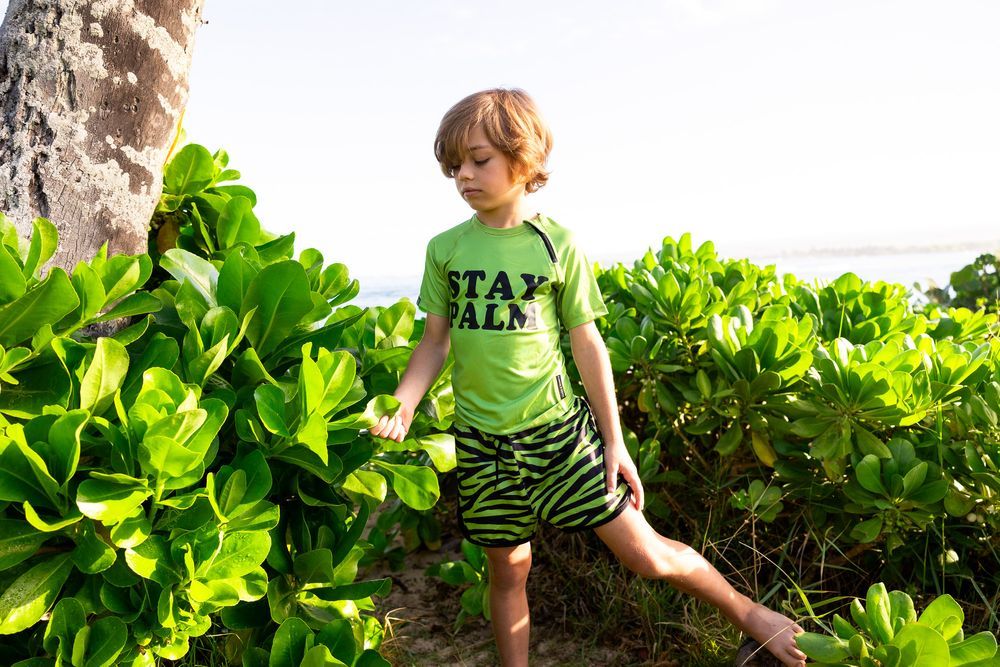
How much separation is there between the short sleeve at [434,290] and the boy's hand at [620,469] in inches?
20.7

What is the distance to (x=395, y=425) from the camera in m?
1.78

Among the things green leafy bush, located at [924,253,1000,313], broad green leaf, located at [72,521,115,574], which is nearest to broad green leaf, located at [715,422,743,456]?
broad green leaf, located at [72,521,115,574]

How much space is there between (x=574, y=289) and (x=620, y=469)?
0.45m

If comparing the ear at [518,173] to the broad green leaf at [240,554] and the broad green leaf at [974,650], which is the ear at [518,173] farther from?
the broad green leaf at [974,650]

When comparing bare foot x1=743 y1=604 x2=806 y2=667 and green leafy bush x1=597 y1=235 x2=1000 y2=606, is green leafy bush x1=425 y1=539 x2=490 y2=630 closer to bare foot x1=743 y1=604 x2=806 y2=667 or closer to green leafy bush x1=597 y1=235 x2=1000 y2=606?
green leafy bush x1=597 y1=235 x2=1000 y2=606

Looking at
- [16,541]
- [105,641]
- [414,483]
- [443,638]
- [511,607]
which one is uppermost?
[16,541]

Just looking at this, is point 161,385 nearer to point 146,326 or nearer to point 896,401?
point 146,326

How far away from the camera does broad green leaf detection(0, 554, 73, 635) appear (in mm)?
1463

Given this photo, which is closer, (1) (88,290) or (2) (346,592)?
(1) (88,290)

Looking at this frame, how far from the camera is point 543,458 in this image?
189cm

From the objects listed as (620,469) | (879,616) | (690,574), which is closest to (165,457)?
(620,469)

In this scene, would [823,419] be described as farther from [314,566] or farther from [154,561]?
[154,561]

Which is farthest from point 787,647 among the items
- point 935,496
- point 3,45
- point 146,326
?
point 3,45

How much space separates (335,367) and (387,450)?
0.39m
